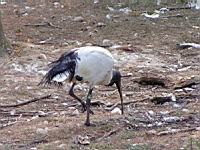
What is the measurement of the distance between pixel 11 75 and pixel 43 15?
16.3 feet

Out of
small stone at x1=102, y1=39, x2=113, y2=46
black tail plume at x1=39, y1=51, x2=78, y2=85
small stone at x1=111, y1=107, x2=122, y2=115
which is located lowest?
small stone at x1=102, y1=39, x2=113, y2=46

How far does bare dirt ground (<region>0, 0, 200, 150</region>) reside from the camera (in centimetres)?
598

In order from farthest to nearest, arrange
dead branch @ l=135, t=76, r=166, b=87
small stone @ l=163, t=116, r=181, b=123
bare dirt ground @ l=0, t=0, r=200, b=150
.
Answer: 1. dead branch @ l=135, t=76, r=166, b=87
2. small stone @ l=163, t=116, r=181, b=123
3. bare dirt ground @ l=0, t=0, r=200, b=150

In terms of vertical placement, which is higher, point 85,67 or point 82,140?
point 85,67

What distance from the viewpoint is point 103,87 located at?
850 cm

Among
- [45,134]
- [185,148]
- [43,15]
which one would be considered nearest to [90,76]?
[45,134]

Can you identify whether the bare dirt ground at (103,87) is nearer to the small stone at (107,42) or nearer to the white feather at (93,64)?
the small stone at (107,42)

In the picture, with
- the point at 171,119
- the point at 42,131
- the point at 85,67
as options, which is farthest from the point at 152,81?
the point at 42,131

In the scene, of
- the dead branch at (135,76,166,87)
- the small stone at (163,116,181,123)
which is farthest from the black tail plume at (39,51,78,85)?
the dead branch at (135,76,166,87)

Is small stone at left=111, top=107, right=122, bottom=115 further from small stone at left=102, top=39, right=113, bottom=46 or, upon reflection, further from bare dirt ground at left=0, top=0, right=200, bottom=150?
small stone at left=102, top=39, right=113, bottom=46

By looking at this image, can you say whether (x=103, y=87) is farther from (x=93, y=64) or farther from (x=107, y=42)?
(x=107, y=42)

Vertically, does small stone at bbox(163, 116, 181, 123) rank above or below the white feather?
below

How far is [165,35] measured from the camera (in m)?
11.8

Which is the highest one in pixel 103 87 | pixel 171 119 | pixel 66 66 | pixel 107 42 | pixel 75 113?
pixel 66 66
